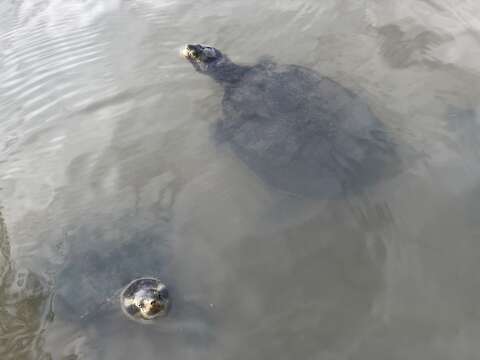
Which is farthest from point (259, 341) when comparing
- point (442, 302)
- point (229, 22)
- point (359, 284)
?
point (229, 22)

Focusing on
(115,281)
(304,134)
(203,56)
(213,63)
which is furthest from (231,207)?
(203,56)

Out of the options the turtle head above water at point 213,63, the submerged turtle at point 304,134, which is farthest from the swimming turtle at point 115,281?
the turtle head above water at point 213,63

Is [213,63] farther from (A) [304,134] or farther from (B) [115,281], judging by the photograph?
(B) [115,281]

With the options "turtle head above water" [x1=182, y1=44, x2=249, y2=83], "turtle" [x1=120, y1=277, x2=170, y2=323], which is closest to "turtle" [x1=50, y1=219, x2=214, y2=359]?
"turtle" [x1=120, y1=277, x2=170, y2=323]

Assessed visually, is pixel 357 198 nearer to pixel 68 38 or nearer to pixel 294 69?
pixel 294 69

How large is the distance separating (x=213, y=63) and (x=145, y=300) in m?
3.15

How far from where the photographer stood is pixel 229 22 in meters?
6.26

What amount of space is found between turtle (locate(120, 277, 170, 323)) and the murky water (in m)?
0.07

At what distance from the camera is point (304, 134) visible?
381 cm

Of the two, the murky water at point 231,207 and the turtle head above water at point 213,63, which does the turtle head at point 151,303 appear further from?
the turtle head above water at point 213,63

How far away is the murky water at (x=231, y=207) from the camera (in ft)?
9.93

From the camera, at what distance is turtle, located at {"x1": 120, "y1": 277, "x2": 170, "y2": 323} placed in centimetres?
311

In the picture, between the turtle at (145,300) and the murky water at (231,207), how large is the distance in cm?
7

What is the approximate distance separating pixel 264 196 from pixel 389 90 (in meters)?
1.99
